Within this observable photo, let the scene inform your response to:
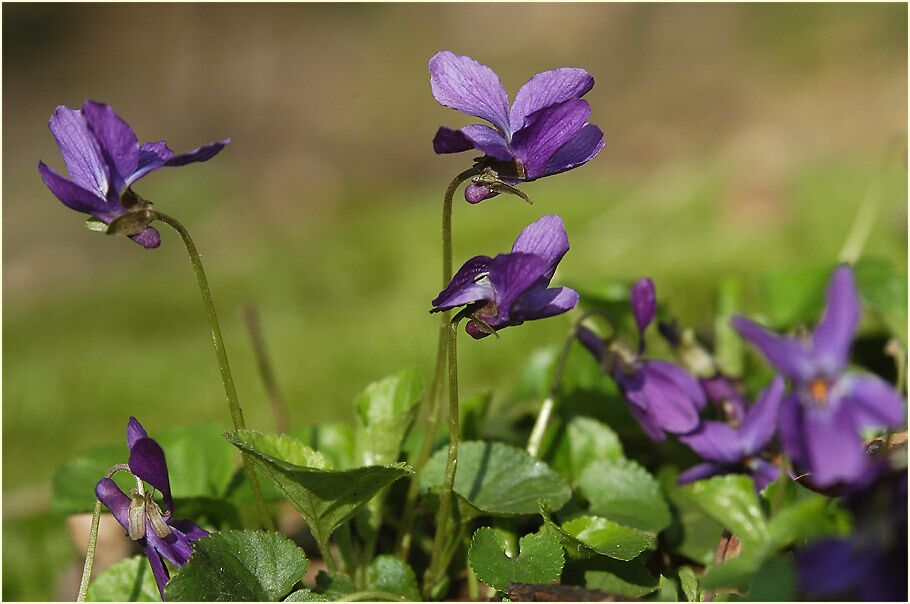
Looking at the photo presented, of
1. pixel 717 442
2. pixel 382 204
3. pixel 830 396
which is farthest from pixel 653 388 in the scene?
pixel 382 204

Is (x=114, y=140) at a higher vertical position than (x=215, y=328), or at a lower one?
higher

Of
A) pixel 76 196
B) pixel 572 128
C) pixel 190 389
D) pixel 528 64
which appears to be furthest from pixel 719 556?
pixel 528 64

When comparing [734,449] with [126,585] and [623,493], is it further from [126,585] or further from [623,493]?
[126,585]

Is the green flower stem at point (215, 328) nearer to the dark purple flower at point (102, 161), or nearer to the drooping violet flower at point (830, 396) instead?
the dark purple flower at point (102, 161)

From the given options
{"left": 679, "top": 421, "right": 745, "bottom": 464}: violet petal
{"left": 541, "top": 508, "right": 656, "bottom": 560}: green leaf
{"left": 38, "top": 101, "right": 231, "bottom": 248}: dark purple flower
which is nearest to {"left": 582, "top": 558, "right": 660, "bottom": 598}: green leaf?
{"left": 541, "top": 508, "right": 656, "bottom": 560}: green leaf

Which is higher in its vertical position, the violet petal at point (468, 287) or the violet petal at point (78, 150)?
the violet petal at point (78, 150)

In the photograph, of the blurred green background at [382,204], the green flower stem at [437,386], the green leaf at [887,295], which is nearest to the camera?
the green flower stem at [437,386]

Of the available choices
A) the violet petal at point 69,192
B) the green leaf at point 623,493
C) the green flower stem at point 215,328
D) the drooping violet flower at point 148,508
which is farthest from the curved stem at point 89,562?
the green leaf at point 623,493
